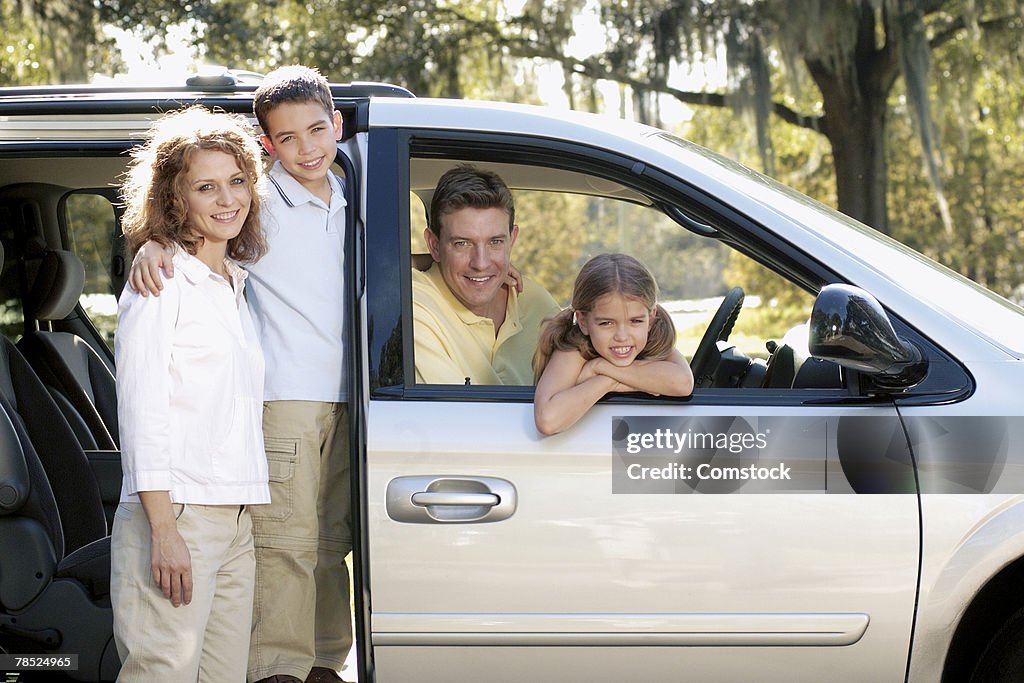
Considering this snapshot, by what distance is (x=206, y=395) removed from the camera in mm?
2488

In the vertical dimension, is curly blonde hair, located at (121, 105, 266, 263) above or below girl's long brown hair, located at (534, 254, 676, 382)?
above

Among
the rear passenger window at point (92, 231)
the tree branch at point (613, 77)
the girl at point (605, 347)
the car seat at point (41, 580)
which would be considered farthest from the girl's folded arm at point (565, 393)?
the tree branch at point (613, 77)

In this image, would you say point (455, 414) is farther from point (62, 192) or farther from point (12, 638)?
point (62, 192)

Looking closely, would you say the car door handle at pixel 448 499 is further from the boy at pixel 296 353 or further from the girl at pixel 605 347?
the boy at pixel 296 353

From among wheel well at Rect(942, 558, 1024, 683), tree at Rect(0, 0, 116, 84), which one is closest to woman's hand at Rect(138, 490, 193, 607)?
wheel well at Rect(942, 558, 1024, 683)

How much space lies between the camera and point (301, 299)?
2.72 metres

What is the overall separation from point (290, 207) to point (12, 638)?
1.45m

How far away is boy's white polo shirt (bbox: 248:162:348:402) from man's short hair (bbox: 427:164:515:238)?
15.6 inches

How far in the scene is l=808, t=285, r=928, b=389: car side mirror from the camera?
2387 mm

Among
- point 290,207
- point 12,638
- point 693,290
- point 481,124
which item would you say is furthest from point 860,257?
point 693,290

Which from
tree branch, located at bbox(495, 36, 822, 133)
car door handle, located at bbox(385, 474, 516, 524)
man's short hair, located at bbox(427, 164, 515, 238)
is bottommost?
car door handle, located at bbox(385, 474, 516, 524)

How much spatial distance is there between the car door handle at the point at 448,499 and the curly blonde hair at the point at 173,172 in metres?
Result: 0.68

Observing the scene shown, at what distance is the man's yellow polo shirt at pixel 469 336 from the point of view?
112 inches

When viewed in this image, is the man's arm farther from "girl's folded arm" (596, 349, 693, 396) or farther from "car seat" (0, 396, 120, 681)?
"car seat" (0, 396, 120, 681)
